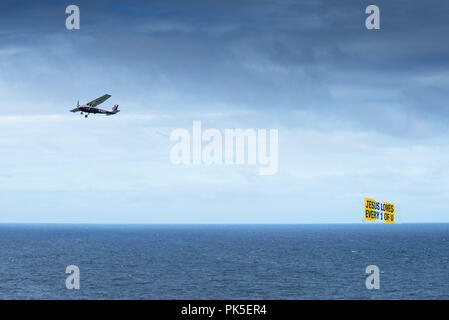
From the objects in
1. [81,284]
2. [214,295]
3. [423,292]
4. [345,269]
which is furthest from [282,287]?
[81,284]

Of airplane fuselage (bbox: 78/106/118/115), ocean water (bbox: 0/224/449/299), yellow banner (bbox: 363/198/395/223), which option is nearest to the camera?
yellow banner (bbox: 363/198/395/223)

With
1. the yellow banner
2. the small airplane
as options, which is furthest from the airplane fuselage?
the yellow banner

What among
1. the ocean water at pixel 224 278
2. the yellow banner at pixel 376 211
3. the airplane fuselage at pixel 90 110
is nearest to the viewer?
the yellow banner at pixel 376 211

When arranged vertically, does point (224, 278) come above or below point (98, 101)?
below

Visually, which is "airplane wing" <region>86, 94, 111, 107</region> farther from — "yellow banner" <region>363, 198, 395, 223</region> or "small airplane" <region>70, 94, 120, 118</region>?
"yellow banner" <region>363, 198, 395, 223</region>

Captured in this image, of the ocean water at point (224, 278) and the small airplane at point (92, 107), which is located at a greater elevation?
the small airplane at point (92, 107)

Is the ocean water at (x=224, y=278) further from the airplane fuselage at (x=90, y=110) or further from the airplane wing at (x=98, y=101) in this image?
the airplane wing at (x=98, y=101)

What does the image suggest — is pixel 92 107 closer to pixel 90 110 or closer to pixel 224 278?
pixel 90 110

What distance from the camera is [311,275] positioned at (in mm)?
105312

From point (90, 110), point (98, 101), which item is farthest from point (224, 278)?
point (98, 101)

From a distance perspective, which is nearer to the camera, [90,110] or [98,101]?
[98,101]

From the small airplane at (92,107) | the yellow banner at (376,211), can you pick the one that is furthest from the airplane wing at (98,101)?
the yellow banner at (376,211)

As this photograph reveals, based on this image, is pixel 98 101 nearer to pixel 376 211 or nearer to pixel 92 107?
pixel 92 107
